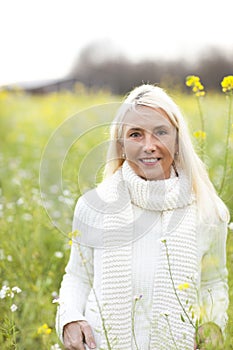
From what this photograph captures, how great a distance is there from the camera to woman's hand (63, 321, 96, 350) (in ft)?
5.17

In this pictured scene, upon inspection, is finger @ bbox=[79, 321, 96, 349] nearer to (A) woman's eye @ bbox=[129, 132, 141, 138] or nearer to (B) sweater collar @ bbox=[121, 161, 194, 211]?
(B) sweater collar @ bbox=[121, 161, 194, 211]

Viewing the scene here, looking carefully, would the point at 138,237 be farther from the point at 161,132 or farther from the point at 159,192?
the point at 161,132

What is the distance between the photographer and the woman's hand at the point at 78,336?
157 centimetres

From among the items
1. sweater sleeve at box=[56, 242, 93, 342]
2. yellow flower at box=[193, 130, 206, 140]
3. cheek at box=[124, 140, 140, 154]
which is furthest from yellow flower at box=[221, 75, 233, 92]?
sweater sleeve at box=[56, 242, 93, 342]

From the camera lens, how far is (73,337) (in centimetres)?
160

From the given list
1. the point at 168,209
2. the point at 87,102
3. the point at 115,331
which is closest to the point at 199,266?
the point at 168,209

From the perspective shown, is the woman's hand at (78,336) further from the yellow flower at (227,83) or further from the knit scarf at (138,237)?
the yellow flower at (227,83)

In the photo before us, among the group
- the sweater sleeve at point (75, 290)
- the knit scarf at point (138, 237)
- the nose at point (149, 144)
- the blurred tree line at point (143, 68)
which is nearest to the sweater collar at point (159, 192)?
the knit scarf at point (138, 237)

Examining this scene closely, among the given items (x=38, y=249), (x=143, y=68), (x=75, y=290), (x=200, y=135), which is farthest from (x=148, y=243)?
(x=143, y=68)

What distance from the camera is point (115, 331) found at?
1559mm

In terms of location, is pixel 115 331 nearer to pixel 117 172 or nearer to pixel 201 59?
pixel 117 172

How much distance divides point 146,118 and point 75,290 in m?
0.60

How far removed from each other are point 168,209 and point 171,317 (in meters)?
0.33

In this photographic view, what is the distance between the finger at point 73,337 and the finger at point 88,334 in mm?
13
